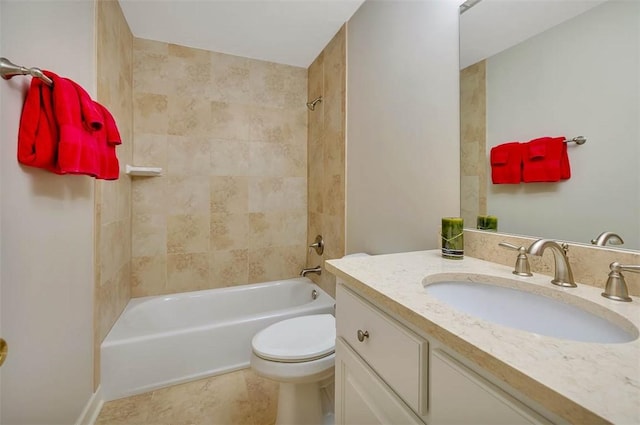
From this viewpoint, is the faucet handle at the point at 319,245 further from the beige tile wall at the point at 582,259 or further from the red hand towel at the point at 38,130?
the red hand towel at the point at 38,130

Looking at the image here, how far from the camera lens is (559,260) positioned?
0.71m

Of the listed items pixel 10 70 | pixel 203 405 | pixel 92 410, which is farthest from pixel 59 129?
pixel 203 405

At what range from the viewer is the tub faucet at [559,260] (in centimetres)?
68

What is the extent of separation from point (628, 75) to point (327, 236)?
67.4 inches

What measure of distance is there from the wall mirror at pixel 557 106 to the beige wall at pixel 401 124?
8cm

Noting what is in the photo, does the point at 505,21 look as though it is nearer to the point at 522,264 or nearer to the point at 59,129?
the point at 522,264

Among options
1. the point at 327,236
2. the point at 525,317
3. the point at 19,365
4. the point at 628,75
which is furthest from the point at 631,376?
the point at 327,236

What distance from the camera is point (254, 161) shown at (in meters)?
2.36

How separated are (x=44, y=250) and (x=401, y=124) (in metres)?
1.58

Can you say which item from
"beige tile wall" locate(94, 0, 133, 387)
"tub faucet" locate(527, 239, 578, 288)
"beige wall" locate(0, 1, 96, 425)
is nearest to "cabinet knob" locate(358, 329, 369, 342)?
"tub faucet" locate(527, 239, 578, 288)

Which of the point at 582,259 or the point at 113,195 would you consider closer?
the point at 582,259

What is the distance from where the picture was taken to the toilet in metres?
1.14

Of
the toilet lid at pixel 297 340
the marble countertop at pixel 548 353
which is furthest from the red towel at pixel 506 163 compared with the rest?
the toilet lid at pixel 297 340

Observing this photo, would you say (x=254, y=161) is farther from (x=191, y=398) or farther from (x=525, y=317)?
(x=525, y=317)
